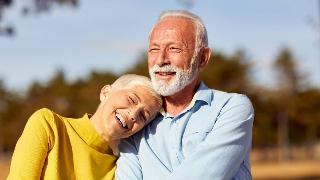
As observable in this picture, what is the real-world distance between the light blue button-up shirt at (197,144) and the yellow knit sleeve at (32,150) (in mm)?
414

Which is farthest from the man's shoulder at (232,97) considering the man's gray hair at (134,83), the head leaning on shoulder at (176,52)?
the man's gray hair at (134,83)

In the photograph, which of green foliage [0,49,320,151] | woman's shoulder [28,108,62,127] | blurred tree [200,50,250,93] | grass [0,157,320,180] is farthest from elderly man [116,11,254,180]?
blurred tree [200,50,250,93]

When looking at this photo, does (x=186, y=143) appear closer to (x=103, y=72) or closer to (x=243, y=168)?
(x=243, y=168)

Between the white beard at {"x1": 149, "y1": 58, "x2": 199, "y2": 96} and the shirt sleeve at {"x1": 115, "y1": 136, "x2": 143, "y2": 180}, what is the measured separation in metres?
0.34

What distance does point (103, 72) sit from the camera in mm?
57812

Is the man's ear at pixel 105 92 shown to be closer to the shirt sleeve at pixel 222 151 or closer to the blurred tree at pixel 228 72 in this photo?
the shirt sleeve at pixel 222 151

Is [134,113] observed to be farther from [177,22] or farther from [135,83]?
[177,22]

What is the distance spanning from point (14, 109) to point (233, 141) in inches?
2217

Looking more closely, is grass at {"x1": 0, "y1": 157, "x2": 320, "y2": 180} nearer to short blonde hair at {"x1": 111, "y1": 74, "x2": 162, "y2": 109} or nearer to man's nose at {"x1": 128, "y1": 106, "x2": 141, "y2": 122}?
short blonde hair at {"x1": 111, "y1": 74, "x2": 162, "y2": 109}

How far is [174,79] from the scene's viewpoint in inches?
126

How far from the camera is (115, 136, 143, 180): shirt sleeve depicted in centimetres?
327

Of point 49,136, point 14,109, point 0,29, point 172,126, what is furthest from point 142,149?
point 14,109

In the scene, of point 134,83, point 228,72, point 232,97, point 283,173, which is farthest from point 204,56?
point 228,72

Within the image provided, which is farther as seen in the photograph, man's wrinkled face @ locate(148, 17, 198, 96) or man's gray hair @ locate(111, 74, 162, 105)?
man's gray hair @ locate(111, 74, 162, 105)
